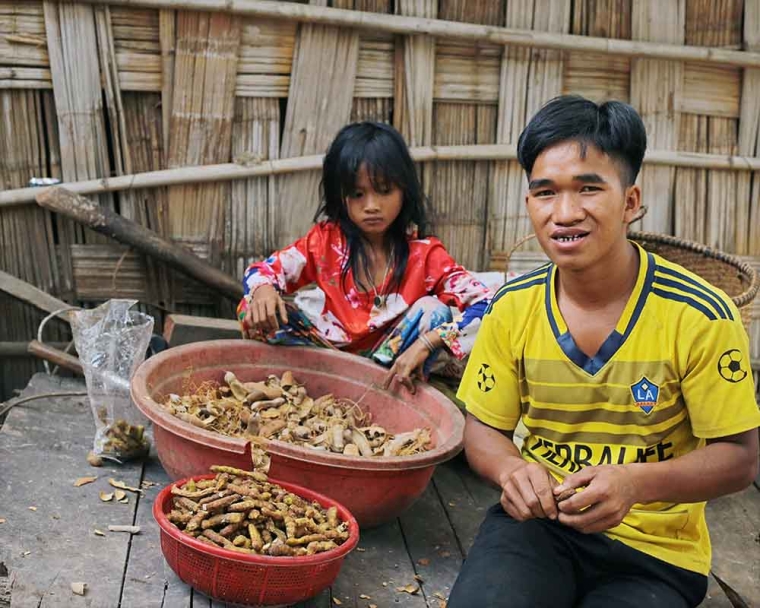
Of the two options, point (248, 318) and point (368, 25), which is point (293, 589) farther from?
point (368, 25)

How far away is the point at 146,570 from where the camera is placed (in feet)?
7.93

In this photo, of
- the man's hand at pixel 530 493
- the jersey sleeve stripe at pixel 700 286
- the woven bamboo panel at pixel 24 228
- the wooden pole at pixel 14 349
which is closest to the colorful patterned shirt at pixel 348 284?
the woven bamboo panel at pixel 24 228

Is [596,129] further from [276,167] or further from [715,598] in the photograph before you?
[276,167]

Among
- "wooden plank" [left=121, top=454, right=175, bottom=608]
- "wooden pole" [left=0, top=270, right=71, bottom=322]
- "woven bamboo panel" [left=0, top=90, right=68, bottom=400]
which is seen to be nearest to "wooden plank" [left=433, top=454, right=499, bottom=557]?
"wooden plank" [left=121, top=454, right=175, bottom=608]

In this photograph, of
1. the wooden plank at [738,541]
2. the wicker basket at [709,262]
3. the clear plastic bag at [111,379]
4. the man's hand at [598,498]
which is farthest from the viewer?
the wicker basket at [709,262]

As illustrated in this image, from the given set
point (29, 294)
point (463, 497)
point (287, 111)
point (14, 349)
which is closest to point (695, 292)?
point (463, 497)

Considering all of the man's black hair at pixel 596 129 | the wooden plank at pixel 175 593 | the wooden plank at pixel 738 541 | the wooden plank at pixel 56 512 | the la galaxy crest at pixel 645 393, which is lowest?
the wooden plank at pixel 738 541

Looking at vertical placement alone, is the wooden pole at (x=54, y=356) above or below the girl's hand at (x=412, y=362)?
below

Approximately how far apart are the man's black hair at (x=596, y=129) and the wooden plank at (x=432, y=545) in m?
1.27

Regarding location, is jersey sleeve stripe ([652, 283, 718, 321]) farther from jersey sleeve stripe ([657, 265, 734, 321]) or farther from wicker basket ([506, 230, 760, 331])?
wicker basket ([506, 230, 760, 331])

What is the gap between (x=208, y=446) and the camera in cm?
248

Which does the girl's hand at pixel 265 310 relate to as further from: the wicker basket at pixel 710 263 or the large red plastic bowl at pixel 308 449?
the wicker basket at pixel 710 263

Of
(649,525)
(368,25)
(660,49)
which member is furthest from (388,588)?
(660,49)

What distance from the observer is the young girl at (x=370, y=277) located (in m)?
3.11
